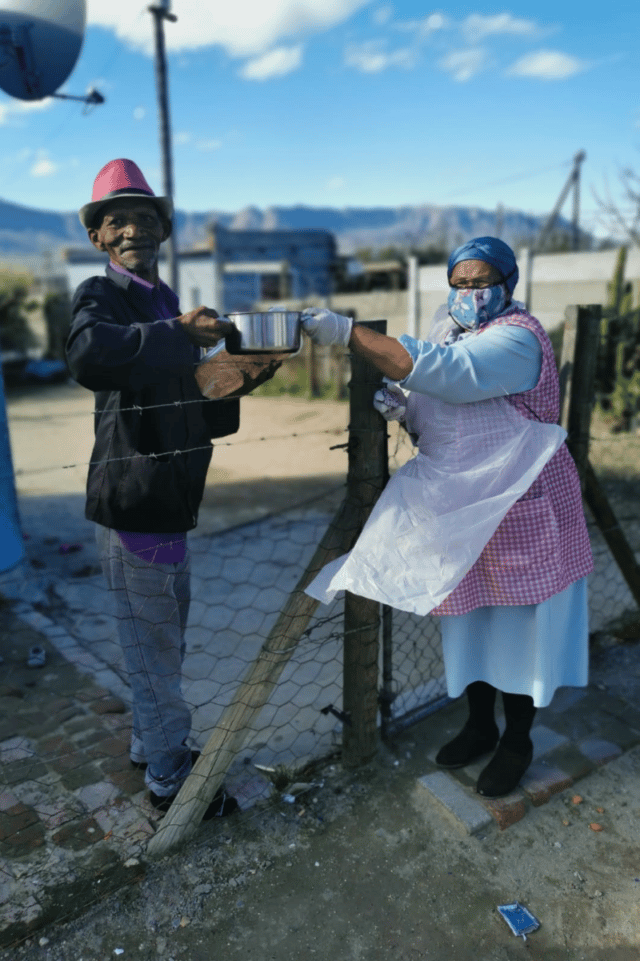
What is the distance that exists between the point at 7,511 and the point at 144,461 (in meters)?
1.76

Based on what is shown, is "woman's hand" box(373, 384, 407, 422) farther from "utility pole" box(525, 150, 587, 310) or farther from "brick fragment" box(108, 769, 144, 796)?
"utility pole" box(525, 150, 587, 310)

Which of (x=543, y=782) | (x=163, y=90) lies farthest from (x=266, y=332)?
(x=163, y=90)

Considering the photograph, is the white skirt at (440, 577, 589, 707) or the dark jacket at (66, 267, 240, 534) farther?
the white skirt at (440, 577, 589, 707)

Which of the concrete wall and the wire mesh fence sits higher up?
the concrete wall

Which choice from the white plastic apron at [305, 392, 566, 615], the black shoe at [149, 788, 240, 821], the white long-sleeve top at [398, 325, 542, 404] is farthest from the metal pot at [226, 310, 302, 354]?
the black shoe at [149, 788, 240, 821]

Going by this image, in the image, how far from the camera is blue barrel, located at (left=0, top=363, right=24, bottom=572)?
336cm

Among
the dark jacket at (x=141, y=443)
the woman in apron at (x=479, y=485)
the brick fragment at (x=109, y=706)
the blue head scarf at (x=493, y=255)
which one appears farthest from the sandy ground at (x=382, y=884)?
the blue head scarf at (x=493, y=255)

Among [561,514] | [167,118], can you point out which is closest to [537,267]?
[167,118]

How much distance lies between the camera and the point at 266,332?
A: 5.66ft

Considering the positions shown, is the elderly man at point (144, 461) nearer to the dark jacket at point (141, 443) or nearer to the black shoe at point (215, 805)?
the dark jacket at point (141, 443)

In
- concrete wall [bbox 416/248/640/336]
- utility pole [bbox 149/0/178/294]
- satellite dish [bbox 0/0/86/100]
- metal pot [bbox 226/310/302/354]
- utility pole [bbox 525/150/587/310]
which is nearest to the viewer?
metal pot [bbox 226/310/302/354]

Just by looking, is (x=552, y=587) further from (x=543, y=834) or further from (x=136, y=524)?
(x=136, y=524)

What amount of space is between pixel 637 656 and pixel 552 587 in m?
1.59

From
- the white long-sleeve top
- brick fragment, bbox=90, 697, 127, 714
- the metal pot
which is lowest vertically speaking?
brick fragment, bbox=90, 697, 127, 714
